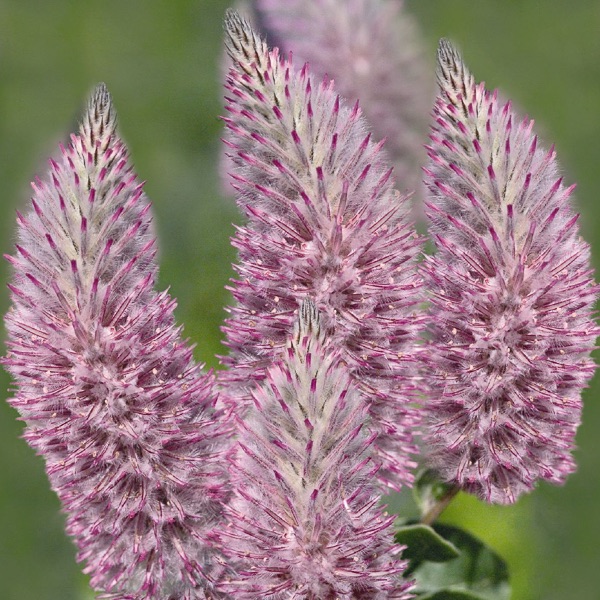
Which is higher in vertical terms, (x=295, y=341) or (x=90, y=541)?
(x=295, y=341)

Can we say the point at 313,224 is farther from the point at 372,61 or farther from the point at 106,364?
the point at 372,61

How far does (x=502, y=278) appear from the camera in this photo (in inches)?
41.6

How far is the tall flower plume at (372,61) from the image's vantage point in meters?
1.63

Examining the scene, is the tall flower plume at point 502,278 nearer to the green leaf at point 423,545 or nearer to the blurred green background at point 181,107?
the green leaf at point 423,545

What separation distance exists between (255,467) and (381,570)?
0.16 m

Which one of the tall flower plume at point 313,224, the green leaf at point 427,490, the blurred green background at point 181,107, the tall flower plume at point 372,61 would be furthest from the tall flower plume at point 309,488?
the blurred green background at point 181,107

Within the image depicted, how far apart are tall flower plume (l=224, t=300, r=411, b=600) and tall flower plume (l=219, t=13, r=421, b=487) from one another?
99 millimetres

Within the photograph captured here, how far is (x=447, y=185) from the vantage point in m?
1.08

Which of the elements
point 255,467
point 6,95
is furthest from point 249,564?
point 6,95

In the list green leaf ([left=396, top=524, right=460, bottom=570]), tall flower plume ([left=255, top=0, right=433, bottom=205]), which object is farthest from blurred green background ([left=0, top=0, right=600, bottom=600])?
green leaf ([left=396, top=524, right=460, bottom=570])

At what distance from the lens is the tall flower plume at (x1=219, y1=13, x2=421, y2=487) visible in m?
1.06

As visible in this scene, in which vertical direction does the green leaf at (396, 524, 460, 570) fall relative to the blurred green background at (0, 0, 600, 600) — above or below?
below

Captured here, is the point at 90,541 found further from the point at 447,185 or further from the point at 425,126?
the point at 425,126

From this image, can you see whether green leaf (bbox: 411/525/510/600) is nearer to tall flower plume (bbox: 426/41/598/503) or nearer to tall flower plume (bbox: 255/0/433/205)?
tall flower plume (bbox: 426/41/598/503)
